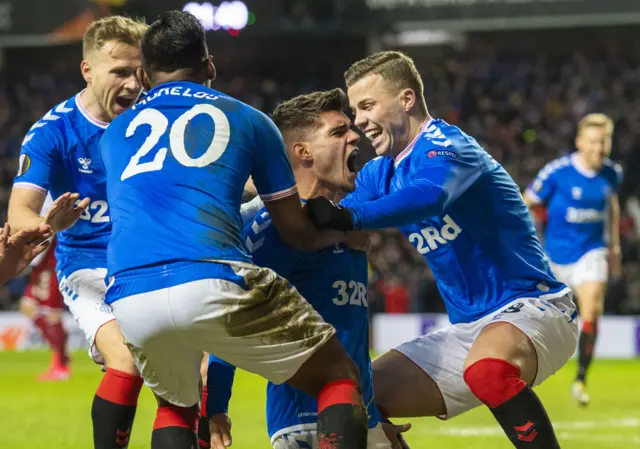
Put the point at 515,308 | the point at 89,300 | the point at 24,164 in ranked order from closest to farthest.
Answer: the point at 515,308
the point at 24,164
the point at 89,300

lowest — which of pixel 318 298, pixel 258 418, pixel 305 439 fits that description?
pixel 258 418

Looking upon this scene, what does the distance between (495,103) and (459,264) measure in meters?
19.5

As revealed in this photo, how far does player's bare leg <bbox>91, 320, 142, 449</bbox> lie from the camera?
4859 millimetres

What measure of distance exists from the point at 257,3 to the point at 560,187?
13.0 m

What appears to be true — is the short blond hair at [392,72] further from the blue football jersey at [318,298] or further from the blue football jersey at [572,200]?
the blue football jersey at [572,200]

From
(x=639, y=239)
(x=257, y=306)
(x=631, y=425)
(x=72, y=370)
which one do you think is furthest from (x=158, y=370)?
(x=639, y=239)

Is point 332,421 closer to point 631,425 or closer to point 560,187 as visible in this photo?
point 631,425

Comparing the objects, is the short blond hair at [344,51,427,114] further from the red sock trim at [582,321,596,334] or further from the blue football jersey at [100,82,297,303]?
the red sock trim at [582,321,596,334]

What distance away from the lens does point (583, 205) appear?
1167 cm

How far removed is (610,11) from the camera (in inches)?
837

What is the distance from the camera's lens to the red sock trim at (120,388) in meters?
4.91

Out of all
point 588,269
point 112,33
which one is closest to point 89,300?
point 112,33

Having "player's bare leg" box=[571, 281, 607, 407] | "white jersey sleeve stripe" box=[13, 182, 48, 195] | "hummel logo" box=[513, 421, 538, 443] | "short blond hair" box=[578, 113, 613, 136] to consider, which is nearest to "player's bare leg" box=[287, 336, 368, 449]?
"hummel logo" box=[513, 421, 538, 443]

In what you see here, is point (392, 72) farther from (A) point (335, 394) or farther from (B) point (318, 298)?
(A) point (335, 394)
